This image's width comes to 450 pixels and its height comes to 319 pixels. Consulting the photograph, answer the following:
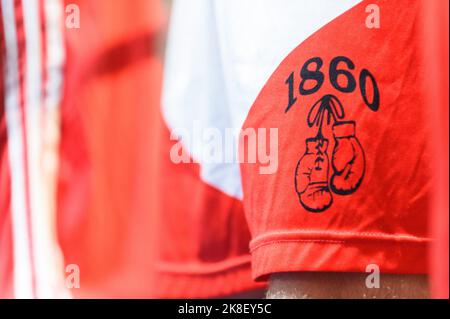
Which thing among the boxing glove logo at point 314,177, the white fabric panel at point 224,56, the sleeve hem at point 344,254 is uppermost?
the white fabric panel at point 224,56

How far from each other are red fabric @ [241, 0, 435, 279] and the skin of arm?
1 cm

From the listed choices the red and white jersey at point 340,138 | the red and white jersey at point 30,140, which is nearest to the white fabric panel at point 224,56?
the red and white jersey at point 340,138

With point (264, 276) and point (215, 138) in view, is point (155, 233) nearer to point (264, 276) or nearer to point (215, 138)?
point (215, 138)

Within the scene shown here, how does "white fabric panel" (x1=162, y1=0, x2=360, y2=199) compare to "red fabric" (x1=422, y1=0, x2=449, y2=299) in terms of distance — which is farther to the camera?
"white fabric panel" (x1=162, y1=0, x2=360, y2=199)

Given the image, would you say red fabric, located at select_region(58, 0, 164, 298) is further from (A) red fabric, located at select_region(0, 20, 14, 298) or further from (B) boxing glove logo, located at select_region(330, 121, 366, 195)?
(B) boxing glove logo, located at select_region(330, 121, 366, 195)

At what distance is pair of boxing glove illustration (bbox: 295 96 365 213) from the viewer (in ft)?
2.09

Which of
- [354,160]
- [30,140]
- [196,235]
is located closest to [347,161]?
[354,160]

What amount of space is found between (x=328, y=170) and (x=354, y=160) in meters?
0.02

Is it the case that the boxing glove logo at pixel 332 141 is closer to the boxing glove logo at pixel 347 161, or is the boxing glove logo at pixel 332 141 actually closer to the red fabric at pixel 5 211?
the boxing glove logo at pixel 347 161

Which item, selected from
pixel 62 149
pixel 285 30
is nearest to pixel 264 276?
pixel 285 30

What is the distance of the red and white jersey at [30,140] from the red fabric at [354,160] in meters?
0.32

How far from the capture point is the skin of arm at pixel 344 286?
64cm

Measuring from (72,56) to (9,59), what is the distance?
0.24 ft

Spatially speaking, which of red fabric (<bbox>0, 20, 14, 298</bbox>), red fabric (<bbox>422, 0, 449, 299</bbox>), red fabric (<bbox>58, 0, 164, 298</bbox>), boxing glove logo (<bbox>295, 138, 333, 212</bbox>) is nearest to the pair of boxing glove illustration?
boxing glove logo (<bbox>295, 138, 333, 212</bbox>)
